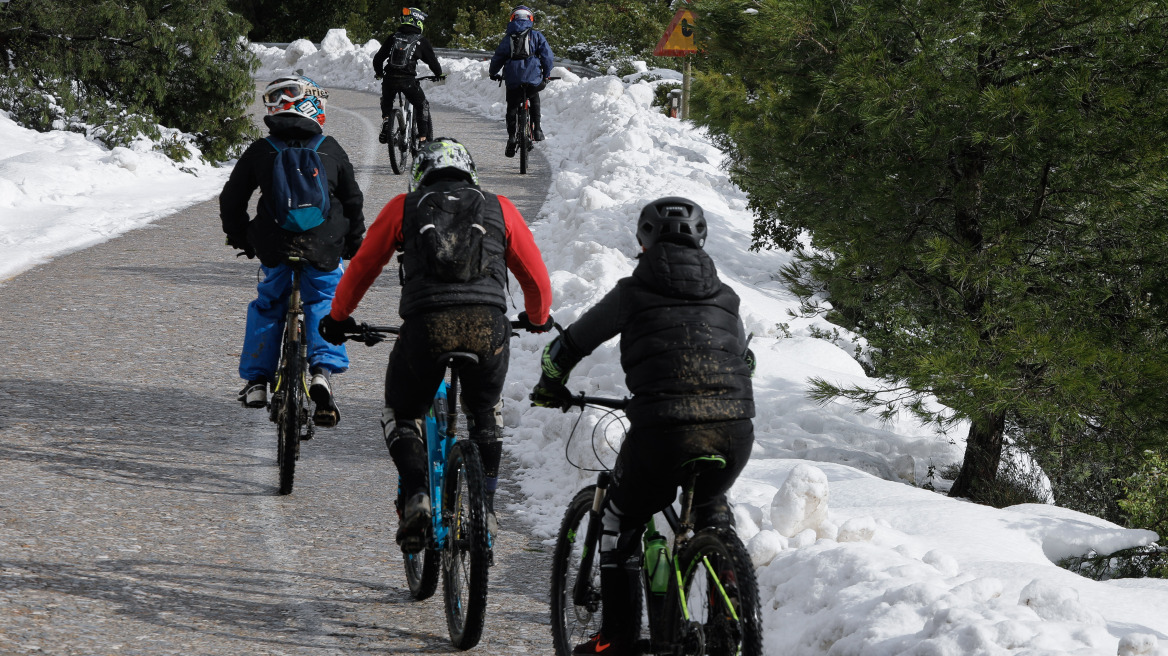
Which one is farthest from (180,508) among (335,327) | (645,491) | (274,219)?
(645,491)

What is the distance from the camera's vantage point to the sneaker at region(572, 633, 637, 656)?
12.8 ft

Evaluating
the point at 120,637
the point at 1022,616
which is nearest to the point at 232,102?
the point at 120,637

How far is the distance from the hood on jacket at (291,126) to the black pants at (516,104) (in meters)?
10.6

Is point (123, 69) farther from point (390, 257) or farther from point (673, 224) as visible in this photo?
point (673, 224)

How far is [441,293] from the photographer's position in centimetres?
430

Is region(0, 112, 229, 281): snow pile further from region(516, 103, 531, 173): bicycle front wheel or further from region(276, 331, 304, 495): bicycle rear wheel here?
region(276, 331, 304, 495): bicycle rear wheel

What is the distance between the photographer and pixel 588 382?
7.98 metres

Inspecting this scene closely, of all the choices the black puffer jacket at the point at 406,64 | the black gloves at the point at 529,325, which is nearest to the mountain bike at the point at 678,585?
the black gloves at the point at 529,325

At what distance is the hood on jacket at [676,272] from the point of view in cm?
358

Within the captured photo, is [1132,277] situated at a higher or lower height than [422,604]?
higher

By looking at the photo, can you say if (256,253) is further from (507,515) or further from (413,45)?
(413,45)

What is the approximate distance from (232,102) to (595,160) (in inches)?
260

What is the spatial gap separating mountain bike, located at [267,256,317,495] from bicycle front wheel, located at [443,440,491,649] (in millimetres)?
1725

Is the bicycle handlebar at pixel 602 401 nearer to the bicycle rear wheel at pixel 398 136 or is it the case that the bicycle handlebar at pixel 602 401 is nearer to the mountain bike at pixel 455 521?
the mountain bike at pixel 455 521
